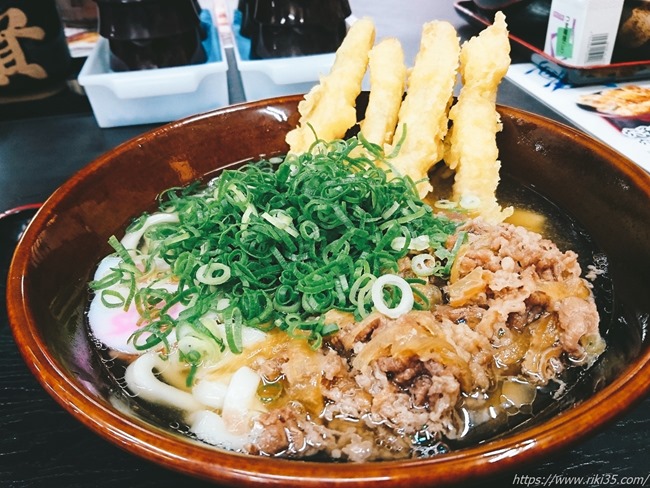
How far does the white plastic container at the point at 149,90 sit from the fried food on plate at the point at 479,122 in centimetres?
130

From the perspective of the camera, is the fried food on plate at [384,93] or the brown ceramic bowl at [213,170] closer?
the brown ceramic bowl at [213,170]

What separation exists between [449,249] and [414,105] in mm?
629

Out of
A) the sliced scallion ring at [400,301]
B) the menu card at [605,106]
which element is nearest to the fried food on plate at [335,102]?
the sliced scallion ring at [400,301]

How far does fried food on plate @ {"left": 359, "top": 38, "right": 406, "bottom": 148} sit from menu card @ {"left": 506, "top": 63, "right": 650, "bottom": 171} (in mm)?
1056

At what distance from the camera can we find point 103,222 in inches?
61.7

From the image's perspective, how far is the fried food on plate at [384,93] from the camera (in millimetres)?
1824

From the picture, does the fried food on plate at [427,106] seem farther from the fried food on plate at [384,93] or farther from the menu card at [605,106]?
the menu card at [605,106]

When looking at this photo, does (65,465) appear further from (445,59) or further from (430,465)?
(445,59)

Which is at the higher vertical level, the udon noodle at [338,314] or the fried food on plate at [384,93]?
the fried food on plate at [384,93]

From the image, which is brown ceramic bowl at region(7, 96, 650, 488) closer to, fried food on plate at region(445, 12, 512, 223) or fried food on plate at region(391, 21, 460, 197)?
fried food on plate at region(445, 12, 512, 223)

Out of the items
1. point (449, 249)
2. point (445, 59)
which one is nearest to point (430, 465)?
point (449, 249)

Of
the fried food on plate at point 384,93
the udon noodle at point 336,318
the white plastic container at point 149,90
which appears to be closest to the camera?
the udon noodle at point 336,318

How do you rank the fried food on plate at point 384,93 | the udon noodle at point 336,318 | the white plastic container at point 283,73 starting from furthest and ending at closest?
1. the white plastic container at point 283,73
2. the fried food on plate at point 384,93
3. the udon noodle at point 336,318

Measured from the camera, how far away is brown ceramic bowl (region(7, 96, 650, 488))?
0.77 m
